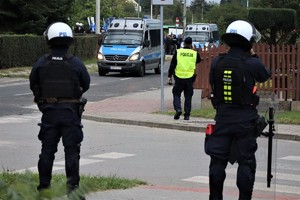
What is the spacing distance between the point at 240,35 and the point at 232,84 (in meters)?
0.45

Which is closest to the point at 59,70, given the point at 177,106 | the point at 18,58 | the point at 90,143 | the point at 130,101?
the point at 90,143

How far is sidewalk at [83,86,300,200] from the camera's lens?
7.87 m

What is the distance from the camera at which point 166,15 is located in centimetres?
12081

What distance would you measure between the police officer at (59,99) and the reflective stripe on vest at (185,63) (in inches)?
373

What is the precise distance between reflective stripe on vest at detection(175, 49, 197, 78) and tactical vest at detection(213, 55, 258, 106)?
9870mm

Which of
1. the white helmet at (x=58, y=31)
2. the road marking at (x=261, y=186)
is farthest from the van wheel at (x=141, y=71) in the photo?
the white helmet at (x=58, y=31)

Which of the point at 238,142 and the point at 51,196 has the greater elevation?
the point at 51,196

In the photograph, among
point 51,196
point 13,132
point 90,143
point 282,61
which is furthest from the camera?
point 282,61

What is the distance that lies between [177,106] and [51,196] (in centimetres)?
1477

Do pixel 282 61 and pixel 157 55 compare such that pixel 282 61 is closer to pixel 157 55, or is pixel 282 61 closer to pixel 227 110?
pixel 227 110

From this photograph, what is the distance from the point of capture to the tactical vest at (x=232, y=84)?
629 cm

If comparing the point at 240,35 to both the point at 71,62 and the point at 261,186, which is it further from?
the point at 261,186

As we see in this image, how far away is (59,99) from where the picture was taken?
6812mm

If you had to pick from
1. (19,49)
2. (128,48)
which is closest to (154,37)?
(128,48)
